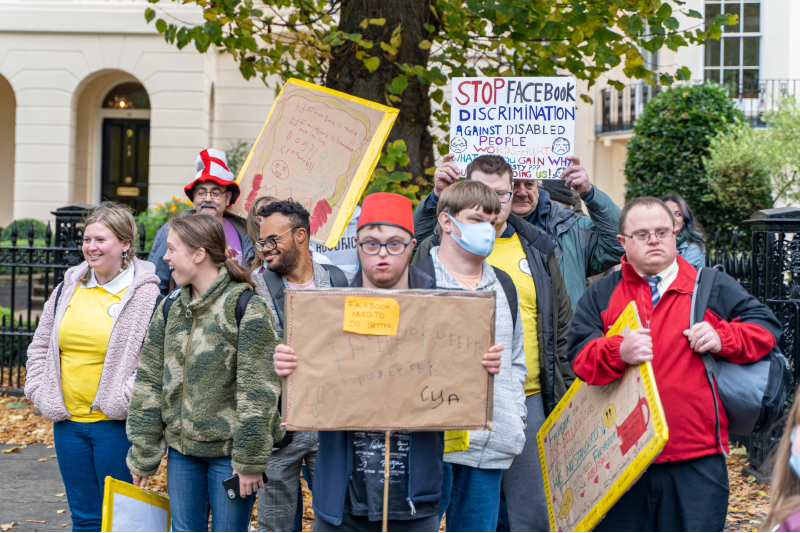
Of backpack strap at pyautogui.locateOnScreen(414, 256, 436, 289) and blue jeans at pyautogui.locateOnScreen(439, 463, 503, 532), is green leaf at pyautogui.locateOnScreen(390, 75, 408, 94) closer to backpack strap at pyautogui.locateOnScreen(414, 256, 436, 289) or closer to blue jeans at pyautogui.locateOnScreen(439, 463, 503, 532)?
backpack strap at pyautogui.locateOnScreen(414, 256, 436, 289)

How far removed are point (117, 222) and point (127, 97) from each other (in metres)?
13.9

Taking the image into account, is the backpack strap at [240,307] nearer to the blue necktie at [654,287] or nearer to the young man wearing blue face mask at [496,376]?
the young man wearing blue face mask at [496,376]

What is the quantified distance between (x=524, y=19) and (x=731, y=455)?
416 centimetres

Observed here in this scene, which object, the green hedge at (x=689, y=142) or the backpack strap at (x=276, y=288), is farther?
the green hedge at (x=689, y=142)

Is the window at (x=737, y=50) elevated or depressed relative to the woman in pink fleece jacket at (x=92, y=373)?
elevated

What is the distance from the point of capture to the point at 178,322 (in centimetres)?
318

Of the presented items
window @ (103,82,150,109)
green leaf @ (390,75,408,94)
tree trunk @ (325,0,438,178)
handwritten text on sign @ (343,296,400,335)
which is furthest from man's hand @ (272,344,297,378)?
window @ (103,82,150,109)

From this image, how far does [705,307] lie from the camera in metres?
2.96

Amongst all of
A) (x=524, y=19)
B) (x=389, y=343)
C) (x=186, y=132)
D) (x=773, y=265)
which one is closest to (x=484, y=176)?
(x=389, y=343)

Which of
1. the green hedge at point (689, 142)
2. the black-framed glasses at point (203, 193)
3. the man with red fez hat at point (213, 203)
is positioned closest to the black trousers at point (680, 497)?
the man with red fez hat at point (213, 203)

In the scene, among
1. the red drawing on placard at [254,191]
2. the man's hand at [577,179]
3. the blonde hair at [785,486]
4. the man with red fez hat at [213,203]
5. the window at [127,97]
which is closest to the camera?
the blonde hair at [785,486]

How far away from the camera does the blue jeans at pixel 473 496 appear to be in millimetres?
3107

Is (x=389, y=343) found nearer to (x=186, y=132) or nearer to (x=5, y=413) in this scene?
(x=5, y=413)

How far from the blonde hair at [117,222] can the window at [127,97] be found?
44.1ft
